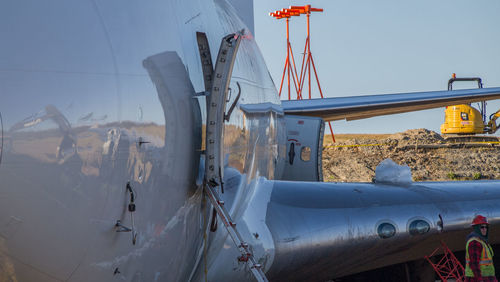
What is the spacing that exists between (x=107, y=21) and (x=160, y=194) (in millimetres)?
1003

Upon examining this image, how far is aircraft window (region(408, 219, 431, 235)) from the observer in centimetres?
675

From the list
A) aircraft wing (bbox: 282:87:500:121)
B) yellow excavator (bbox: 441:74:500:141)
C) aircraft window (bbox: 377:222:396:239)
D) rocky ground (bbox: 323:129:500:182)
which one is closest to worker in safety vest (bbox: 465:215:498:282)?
aircraft window (bbox: 377:222:396:239)

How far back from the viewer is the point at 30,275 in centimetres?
289

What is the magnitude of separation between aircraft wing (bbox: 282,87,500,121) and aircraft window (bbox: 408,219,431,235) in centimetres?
362

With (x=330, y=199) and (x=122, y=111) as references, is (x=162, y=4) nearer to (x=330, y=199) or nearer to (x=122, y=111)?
(x=122, y=111)

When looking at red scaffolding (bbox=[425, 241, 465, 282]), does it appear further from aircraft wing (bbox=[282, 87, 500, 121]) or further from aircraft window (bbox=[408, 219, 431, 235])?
aircraft wing (bbox=[282, 87, 500, 121])

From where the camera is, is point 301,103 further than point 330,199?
Yes

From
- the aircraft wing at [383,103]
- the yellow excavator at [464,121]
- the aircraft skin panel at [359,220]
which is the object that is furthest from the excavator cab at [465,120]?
the aircraft skin panel at [359,220]

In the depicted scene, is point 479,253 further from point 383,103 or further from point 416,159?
point 416,159

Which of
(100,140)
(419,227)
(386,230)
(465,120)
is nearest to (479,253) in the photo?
(419,227)

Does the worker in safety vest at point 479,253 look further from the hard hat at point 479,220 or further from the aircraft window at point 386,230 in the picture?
the aircraft window at point 386,230

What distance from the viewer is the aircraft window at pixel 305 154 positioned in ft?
33.8

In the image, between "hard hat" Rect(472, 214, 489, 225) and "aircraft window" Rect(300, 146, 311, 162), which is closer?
"hard hat" Rect(472, 214, 489, 225)

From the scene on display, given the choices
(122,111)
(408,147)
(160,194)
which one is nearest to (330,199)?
(160,194)
